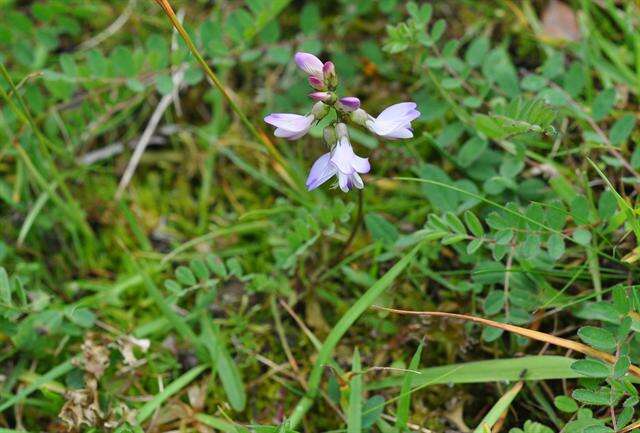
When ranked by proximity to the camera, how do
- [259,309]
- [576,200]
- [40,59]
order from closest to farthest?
[576,200]
[259,309]
[40,59]

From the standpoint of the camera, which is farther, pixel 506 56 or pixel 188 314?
pixel 506 56

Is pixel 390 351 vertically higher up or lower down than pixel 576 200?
lower down

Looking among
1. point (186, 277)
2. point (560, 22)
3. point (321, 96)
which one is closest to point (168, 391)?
point (186, 277)

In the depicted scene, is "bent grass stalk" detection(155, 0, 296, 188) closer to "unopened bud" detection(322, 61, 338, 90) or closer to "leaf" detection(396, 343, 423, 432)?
"unopened bud" detection(322, 61, 338, 90)

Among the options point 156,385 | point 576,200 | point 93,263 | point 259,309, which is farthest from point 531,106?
point 93,263

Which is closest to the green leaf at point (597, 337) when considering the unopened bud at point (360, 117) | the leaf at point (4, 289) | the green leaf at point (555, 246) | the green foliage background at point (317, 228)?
the green foliage background at point (317, 228)

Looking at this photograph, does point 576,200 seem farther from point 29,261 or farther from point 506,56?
point 29,261

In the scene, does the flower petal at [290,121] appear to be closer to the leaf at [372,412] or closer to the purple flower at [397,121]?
the purple flower at [397,121]
